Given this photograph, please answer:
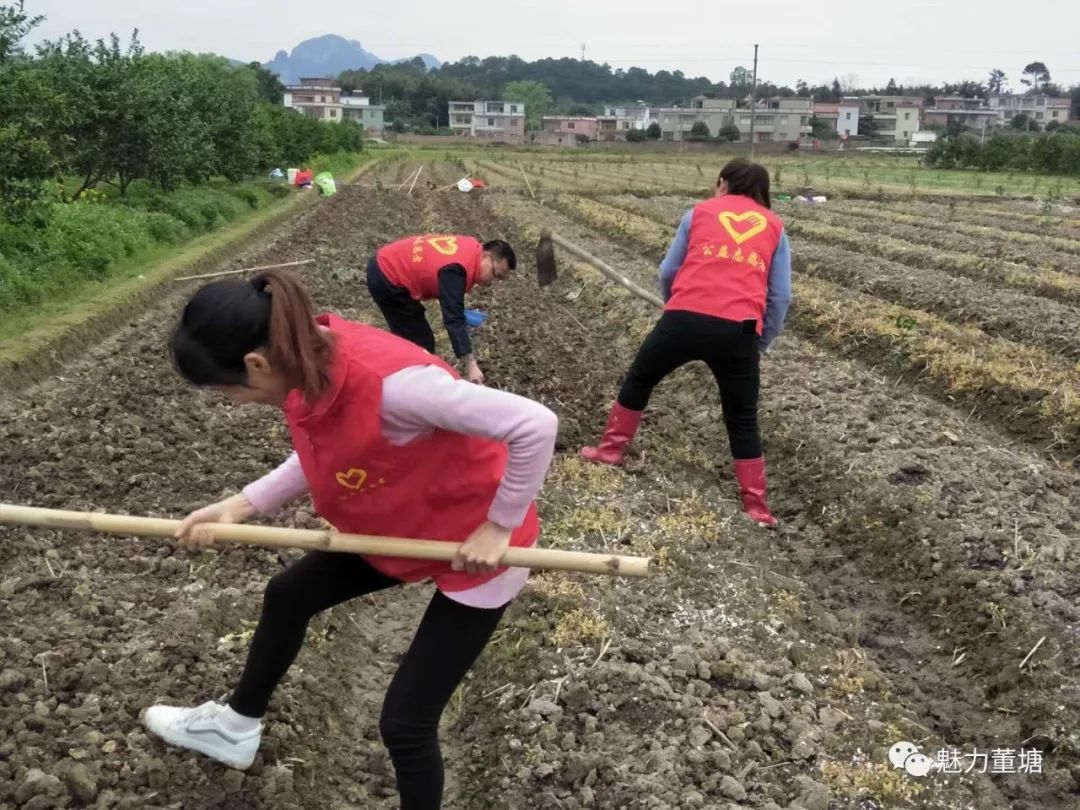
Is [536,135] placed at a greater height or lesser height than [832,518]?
greater

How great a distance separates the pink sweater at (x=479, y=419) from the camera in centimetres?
229

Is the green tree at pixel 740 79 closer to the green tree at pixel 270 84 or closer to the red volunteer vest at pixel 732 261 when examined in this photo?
the green tree at pixel 270 84

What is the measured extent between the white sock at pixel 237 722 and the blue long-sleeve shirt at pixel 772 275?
3411 mm

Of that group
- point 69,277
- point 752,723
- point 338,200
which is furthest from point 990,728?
point 338,200

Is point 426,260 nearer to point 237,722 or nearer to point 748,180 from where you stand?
point 748,180

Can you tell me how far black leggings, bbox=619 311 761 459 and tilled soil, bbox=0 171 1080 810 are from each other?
0.56 meters

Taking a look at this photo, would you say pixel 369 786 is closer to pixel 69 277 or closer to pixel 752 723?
pixel 752 723

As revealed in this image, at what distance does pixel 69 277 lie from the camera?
11.1m

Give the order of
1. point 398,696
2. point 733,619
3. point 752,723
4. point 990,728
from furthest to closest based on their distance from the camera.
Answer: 1. point 733,619
2. point 990,728
3. point 752,723
4. point 398,696

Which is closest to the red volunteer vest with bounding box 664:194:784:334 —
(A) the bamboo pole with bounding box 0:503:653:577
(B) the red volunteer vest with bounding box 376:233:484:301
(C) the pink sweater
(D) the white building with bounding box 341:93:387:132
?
(B) the red volunteer vest with bounding box 376:233:484:301

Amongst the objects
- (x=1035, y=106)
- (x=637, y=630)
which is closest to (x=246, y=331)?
(x=637, y=630)

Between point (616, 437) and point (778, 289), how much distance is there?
4.79ft

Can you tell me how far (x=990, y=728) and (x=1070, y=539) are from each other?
1.57m

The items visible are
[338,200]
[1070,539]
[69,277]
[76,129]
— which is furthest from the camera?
[338,200]
